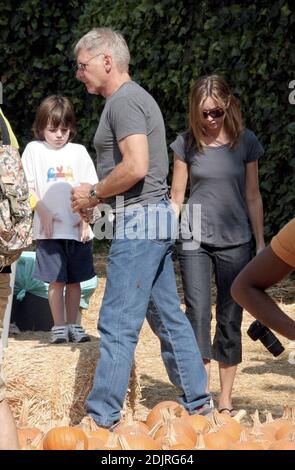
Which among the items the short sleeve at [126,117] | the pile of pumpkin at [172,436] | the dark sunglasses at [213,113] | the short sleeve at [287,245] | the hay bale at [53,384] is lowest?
the hay bale at [53,384]

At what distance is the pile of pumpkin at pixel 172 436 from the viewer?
10.6 feet

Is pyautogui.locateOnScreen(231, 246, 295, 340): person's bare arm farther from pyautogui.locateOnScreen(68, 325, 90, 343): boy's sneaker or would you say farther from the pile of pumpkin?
pyautogui.locateOnScreen(68, 325, 90, 343): boy's sneaker

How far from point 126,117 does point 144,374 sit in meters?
2.21

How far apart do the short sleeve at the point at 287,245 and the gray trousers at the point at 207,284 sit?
242cm

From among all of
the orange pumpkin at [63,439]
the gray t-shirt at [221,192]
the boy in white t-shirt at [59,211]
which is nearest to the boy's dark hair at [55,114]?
the boy in white t-shirt at [59,211]

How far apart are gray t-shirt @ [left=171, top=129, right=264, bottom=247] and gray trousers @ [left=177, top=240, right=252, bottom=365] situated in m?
0.06

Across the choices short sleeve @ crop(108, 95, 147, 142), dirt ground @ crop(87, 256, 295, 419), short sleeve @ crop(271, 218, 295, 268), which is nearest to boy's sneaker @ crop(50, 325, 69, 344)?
dirt ground @ crop(87, 256, 295, 419)

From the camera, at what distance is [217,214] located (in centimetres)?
521

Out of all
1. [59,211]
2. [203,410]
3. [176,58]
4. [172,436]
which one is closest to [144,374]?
[59,211]

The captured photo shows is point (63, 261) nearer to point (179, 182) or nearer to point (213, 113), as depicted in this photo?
point (179, 182)

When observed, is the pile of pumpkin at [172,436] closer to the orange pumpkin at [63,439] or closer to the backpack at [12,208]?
the orange pumpkin at [63,439]

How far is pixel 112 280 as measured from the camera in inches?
178

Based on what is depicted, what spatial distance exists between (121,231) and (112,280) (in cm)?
24
